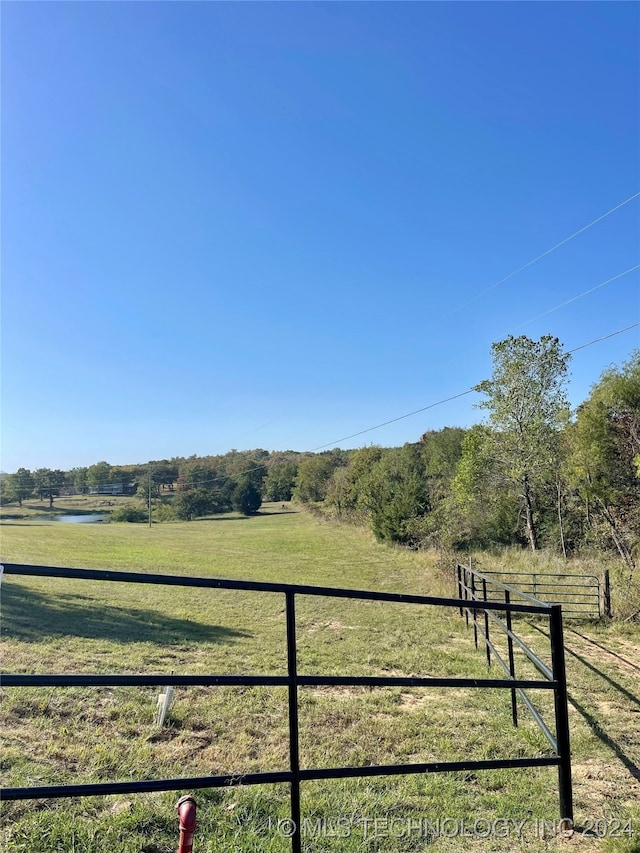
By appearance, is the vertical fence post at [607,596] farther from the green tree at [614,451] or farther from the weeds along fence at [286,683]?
the weeds along fence at [286,683]

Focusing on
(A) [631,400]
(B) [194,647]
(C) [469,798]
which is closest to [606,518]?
(A) [631,400]

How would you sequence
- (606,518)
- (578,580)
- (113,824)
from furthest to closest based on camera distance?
1. (606,518)
2. (578,580)
3. (113,824)

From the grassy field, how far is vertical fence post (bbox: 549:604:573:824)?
0.15 meters

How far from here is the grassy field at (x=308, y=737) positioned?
2.32 metres

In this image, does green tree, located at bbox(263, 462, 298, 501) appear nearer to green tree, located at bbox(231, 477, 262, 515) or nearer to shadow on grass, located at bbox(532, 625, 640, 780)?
green tree, located at bbox(231, 477, 262, 515)

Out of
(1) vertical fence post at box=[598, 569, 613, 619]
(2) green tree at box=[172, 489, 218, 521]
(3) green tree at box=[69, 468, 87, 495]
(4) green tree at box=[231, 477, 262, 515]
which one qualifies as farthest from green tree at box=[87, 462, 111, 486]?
(1) vertical fence post at box=[598, 569, 613, 619]

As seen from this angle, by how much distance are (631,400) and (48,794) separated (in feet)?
56.0

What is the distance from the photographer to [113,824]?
2273 mm

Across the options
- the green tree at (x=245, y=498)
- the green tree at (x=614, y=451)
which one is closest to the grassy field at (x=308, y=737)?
the green tree at (x=614, y=451)

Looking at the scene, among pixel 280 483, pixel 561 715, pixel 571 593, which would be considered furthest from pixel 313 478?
pixel 561 715

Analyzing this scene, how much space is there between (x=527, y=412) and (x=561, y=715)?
18322 mm

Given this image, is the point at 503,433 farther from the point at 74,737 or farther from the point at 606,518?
the point at 74,737

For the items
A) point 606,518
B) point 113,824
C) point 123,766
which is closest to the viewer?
point 113,824

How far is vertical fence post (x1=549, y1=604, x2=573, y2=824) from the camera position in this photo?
235cm
